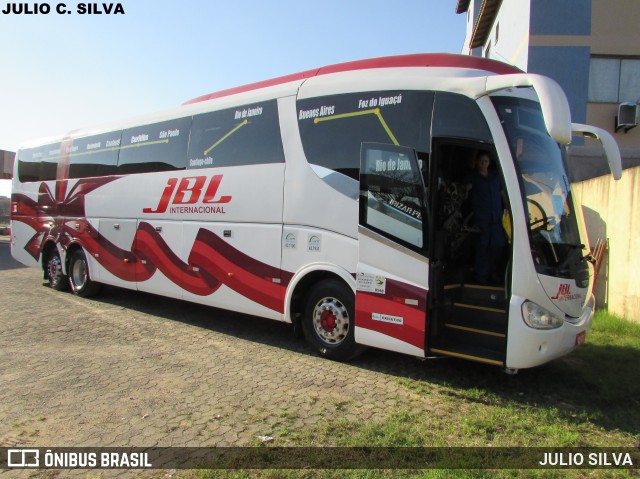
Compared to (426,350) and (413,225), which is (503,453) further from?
(413,225)

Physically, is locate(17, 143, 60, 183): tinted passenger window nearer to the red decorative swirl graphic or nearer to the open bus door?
the red decorative swirl graphic

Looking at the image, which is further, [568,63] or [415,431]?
[568,63]

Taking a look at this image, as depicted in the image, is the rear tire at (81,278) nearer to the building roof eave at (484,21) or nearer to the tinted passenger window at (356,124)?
the tinted passenger window at (356,124)

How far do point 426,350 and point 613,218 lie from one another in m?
5.40

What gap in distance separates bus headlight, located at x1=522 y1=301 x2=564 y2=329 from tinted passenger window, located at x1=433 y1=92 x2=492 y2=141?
5.53 ft

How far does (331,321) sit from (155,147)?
4.64 meters

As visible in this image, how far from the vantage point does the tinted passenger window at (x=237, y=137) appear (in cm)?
644

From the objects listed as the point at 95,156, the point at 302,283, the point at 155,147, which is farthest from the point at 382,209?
the point at 95,156

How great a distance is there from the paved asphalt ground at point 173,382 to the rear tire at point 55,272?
102 inches

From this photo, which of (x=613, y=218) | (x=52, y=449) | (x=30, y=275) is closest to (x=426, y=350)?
(x=52, y=449)

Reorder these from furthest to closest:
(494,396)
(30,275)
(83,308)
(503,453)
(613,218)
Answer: (30,275) → (83,308) → (613,218) → (494,396) → (503,453)

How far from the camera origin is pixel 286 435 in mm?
3867

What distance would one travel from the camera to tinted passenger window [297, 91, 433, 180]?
5.09 meters

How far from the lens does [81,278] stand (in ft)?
33.4
